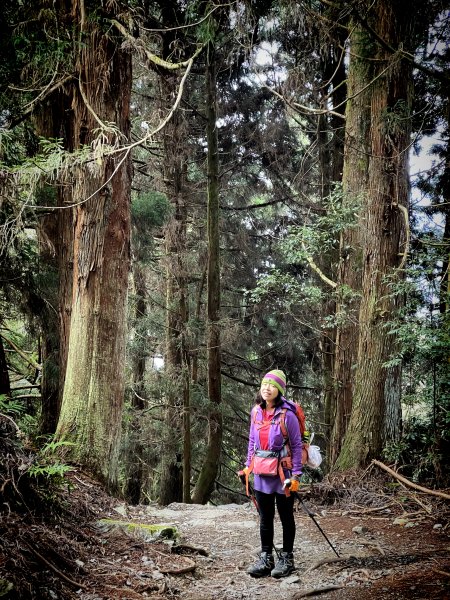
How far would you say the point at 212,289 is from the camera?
41.5ft

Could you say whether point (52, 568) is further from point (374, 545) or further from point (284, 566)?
point (374, 545)

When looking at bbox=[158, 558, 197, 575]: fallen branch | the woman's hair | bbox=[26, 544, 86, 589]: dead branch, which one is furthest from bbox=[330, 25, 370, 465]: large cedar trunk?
bbox=[26, 544, 86, 589]: dead branch

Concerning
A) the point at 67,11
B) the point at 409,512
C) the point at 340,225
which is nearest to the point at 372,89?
the point at 340,225

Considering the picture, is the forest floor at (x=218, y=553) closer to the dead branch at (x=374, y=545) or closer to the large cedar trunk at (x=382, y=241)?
the dead branch at (x=374, y=545)

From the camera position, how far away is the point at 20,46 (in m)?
6.23

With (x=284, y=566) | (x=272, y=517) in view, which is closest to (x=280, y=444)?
(x=272, y=517)

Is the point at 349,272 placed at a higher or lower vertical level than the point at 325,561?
higher

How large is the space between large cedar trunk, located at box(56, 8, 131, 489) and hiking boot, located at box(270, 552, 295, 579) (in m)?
2.83

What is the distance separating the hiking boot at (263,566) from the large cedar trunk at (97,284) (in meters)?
2.64

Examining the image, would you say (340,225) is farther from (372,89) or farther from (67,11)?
(67,11)

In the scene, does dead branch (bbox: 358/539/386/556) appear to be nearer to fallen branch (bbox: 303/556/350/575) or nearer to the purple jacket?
fallen branch (bbox: 303/556/350/575)

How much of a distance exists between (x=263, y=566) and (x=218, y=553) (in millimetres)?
931

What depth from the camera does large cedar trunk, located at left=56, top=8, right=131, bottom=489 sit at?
6.57 m

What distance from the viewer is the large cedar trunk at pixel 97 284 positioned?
657 centimetres
